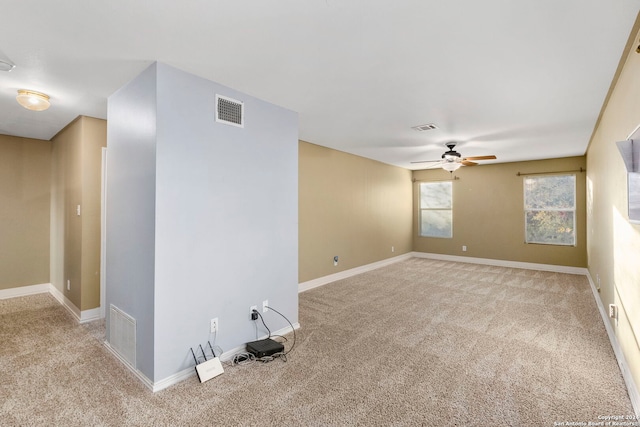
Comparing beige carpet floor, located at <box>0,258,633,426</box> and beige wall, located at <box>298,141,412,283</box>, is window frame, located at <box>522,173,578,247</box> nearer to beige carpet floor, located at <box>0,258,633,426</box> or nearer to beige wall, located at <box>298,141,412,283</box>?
beige wall, located at <box>298,141,412,283</box>

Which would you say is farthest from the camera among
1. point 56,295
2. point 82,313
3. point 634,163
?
point 56,295

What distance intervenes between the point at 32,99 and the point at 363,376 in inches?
148

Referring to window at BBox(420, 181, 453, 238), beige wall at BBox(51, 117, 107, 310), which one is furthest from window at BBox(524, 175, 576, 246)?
beige wall at BBox(51, 117, 107, 310)

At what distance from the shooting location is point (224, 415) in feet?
6.66

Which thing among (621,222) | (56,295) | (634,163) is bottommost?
(56,295)

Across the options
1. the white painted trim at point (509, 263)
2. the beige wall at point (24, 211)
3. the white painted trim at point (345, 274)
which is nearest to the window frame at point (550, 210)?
the white painted trim at point (509, 263)

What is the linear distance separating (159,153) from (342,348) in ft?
7.60

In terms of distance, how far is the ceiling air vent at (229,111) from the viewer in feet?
8.98

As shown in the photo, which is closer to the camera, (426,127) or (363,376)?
(363,376)

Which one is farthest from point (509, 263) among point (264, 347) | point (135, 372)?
point (135, 372)

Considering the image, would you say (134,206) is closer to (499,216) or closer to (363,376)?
(363,376)

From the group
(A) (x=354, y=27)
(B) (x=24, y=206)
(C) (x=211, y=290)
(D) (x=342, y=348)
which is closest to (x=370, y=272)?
(D) (x=342, y=348)

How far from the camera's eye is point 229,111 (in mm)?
2812

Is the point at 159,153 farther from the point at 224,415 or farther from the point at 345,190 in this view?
the point at 345,190
